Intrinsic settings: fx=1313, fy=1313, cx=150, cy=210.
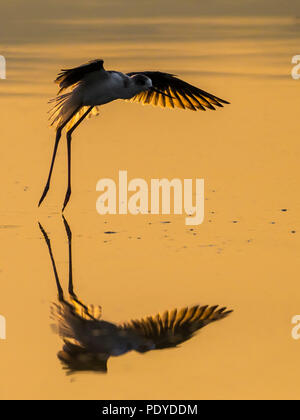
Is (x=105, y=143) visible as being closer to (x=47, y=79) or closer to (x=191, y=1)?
(x=47, y=79)

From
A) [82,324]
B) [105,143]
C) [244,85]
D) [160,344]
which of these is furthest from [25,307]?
[244,85]

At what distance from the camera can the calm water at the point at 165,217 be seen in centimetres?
714

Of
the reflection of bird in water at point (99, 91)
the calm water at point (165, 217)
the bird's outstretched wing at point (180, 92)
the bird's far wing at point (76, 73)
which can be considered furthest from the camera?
the bird's outstretched wing at point (180, 92)

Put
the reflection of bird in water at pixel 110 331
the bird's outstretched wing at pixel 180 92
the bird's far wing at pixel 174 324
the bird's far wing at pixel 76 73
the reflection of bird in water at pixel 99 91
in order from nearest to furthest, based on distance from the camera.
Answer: the reflection of bird in water at pixel 110 331
the bird's far wing at pixel 174 324
the bird's far wing at pixel 76 73
the reflection of bird in water at pixel 99 91
the bird's outstretched wing at pixel 180 92

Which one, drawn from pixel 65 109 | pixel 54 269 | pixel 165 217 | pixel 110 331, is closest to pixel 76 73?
pixel 65 109

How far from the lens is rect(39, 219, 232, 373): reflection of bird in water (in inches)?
290

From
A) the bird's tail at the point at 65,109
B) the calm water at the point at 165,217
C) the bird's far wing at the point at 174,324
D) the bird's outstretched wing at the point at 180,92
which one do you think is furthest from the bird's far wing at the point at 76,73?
the bird's far wing at the point at 174,324

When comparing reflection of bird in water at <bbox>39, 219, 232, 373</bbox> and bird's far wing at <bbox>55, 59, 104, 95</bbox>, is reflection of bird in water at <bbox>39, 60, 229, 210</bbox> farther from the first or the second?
reflection of bird in water at <bbox>39, 219, 232, 373</bbox>

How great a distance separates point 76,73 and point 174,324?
4.01 metres

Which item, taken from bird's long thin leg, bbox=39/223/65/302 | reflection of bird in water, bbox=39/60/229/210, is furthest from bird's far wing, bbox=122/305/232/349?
reflection of bird in water, bbox=39/60/229/210

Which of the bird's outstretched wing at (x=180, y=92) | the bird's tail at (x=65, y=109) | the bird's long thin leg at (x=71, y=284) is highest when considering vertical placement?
the bird's outstretched wing at (x=180, y=92)

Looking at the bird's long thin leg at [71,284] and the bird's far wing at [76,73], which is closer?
the bird's long thin leg at [71,284]

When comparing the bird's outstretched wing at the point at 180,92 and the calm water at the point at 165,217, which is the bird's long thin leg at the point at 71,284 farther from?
the bird's outstretched wing at the point at 180,92

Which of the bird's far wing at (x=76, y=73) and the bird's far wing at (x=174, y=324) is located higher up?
the bird's far wing at (x=76, y=73)
